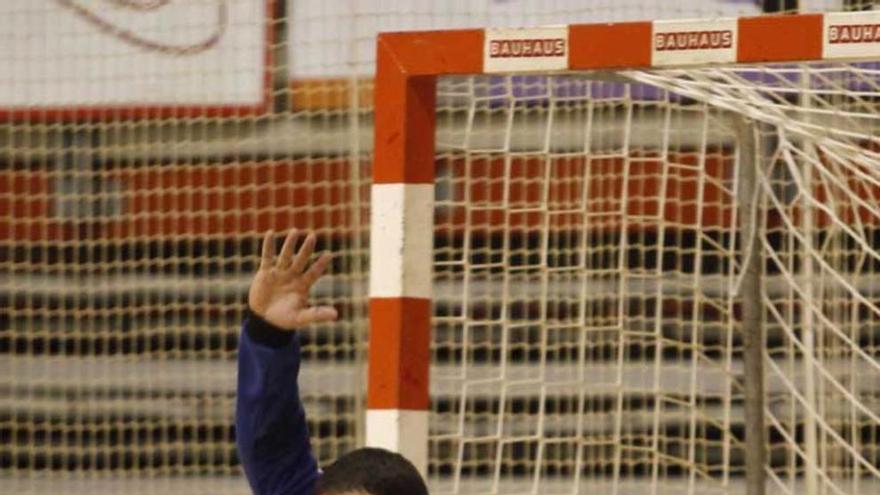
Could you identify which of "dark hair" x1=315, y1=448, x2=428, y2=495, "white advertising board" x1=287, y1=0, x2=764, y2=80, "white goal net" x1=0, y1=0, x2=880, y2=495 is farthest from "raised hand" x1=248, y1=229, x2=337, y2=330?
"white advertising board" x1=287, y1=0, x2=764, y2=80

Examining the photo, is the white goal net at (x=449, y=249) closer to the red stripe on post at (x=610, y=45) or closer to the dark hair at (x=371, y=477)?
the red stripe on post at (x=610, y=45)

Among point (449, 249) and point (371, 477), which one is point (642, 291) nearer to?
point (449, 249)

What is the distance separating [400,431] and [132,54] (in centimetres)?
269

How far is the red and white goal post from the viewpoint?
3.53 meters

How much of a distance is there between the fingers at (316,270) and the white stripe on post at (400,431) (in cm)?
77

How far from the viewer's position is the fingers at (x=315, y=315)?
8.73 feet

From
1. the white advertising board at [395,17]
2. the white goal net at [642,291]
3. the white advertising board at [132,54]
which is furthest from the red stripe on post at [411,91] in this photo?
the white advertising board at [132,54]

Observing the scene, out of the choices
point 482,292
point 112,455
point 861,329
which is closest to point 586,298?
point 482,292

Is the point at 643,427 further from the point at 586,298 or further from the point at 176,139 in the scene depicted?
the point at 176,139

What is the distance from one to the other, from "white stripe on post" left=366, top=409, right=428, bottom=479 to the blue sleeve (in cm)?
73

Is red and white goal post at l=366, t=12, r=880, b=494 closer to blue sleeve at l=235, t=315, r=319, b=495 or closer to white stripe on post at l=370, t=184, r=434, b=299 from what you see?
white stripe on post at l=370, t=184, r=434, b=299

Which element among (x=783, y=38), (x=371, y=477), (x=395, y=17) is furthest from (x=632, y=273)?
(x=371, y=477)

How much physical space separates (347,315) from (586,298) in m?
1.26

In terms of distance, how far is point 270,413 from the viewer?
8.87 feet
